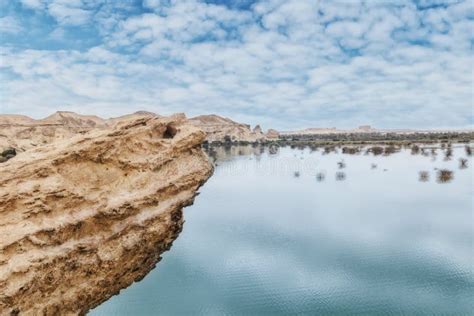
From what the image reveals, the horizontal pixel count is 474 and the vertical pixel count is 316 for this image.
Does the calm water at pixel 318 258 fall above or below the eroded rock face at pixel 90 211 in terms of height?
below

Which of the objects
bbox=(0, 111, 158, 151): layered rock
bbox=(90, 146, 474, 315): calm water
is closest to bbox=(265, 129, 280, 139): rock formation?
bbox=(0, 111, 158, 151): layered rock

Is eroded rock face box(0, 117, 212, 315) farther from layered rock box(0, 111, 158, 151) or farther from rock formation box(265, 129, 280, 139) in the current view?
rock formation box(265, 129, 280, 139)

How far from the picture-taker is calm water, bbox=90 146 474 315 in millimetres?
11062

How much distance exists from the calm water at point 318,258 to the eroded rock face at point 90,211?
14.3 ft

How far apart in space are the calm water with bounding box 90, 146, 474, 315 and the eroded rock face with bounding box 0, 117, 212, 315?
4.36 metres

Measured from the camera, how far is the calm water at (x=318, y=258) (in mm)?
11062

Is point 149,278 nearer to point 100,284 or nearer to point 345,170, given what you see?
point 100,284

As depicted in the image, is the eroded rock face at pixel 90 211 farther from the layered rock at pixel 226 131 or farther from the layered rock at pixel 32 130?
the layered rock at pixel 226 131

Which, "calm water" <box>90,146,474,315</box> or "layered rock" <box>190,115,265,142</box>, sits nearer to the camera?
"calm water" <box>90,146,474,315</box>

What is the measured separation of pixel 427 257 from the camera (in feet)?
47.1

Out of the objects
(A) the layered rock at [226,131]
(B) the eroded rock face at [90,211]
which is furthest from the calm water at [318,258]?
(A) the layered rock at [226,131]

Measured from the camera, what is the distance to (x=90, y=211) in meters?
6.36

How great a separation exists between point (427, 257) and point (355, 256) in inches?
92.0

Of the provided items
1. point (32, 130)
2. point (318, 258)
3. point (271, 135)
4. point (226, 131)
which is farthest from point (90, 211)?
point (271, 135)
